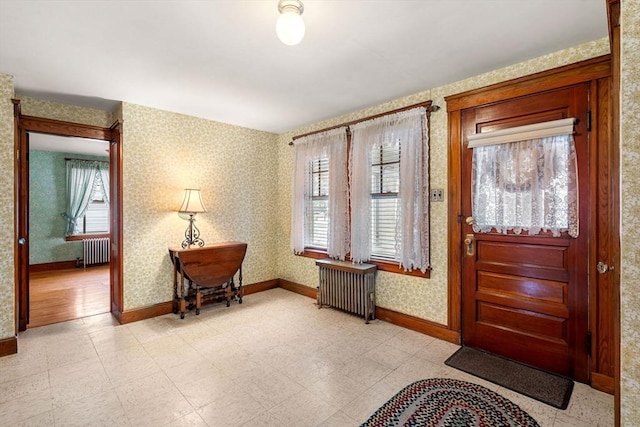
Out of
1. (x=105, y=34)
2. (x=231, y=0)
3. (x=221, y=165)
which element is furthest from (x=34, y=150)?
(x=231, y=0)

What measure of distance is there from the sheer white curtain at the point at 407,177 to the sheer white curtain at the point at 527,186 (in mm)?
482

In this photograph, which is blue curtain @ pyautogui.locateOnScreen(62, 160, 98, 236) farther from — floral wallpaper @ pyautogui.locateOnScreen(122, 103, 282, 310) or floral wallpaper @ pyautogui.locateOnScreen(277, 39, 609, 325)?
floral wallpaper @ pyautogui.locateOnScreen(277, 39, 609, 325)

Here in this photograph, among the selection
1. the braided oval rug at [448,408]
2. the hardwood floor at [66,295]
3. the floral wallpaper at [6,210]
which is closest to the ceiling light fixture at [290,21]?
the braided oval rug at [448,408]

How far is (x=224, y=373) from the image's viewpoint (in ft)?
7.45

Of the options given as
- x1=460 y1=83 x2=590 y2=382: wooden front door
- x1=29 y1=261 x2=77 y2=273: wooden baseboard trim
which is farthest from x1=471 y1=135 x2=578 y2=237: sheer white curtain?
x1=29 y1=261 x2=77 y2=273: wooden baseboard trim

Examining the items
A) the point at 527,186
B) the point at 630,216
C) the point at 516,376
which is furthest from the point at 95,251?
the point at 630,216

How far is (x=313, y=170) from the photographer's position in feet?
13.6

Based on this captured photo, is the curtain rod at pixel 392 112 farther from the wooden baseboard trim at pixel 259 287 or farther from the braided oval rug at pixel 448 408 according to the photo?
the braided oval rug at pixel 448 408

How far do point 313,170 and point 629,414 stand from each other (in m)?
3.63

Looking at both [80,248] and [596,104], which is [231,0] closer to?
[596,104]

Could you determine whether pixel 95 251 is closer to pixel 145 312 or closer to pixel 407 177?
pixel 145 312

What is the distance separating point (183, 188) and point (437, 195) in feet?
9.51

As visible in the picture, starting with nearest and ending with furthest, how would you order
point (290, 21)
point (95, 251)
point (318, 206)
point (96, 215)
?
point (290, 21), point (318, 206), point (95, 251), point (96, 215)

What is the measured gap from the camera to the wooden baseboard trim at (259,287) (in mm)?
4301
